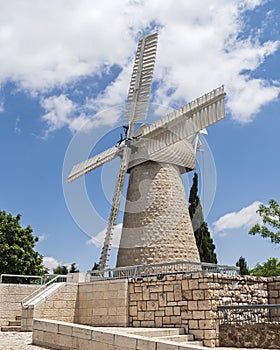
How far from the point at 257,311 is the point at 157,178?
22.1 ft

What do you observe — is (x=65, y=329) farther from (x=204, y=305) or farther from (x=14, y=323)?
(x=14, y=323)

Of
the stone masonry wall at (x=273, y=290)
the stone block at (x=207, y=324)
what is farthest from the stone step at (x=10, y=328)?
the stone masonry wall at (x=273, y=290)

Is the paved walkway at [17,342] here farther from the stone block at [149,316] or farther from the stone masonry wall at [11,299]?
the stone block at [149,316]

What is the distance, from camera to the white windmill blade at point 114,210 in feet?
54.2

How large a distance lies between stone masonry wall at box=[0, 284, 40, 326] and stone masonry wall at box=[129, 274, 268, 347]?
3629mm

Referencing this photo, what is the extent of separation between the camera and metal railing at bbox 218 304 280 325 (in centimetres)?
1081

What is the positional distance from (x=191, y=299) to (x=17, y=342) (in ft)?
13.5

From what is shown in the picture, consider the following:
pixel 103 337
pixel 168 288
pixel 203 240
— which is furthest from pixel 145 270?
pixel 203 240

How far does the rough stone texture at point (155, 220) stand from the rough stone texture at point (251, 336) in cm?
544

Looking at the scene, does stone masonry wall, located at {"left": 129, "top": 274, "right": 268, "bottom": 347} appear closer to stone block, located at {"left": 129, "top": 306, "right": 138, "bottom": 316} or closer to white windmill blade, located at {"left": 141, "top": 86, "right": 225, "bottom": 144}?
stone block, located at {"left": 129, "top": 306, "right": 138, "bottom": 316}

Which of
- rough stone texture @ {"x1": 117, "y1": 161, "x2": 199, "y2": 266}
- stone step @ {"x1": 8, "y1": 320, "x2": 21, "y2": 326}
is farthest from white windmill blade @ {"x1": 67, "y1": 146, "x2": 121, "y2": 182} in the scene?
stone step @ {"x1": 8, "y1": 320, "x2": 21, "y2": 326}

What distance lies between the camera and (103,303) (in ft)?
41.9

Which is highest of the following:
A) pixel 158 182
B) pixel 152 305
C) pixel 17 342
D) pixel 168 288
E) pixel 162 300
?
pixel 158 182

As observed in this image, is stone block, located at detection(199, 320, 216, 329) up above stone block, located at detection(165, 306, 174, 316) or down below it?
below
